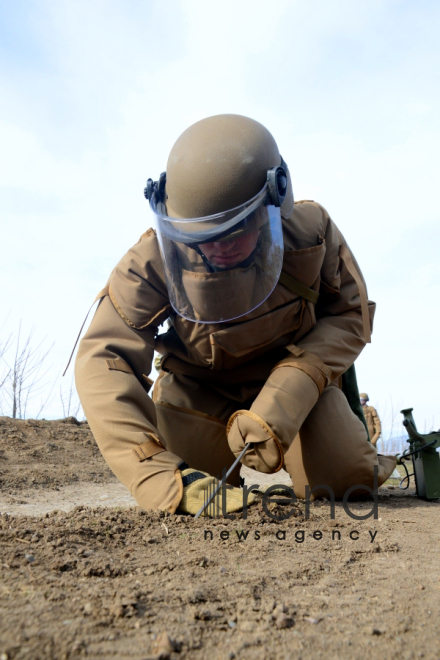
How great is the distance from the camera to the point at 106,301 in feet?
8.42

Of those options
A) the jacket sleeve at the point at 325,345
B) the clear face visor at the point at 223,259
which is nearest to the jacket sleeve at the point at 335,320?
the jacket sleeve at the point at 325,345

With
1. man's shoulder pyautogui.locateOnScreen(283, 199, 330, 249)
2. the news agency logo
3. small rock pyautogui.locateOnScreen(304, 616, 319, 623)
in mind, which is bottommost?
small rock pyautogui.locateOnScreen(304, 616, 319, 623)

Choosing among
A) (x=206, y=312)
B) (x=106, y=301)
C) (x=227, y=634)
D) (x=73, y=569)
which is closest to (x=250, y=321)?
(x=206, y=312)

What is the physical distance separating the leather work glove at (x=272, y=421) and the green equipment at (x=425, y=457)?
2.76ft

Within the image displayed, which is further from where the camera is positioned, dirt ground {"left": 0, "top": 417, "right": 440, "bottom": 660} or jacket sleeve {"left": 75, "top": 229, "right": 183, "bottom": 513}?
jacket sleeve {"left": 75, "top": 229, "right": 183, "bottom": 513}

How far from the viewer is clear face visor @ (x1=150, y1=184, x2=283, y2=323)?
7.19ft

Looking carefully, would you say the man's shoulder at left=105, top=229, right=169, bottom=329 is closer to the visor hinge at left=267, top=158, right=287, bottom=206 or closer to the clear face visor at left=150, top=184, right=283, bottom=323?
the clear face visor at left=150, top=184, right=283, bottom=323

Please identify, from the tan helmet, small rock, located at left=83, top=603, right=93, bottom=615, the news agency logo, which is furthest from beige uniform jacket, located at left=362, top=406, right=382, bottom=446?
small rock, located at left=83, top=603, right=93, bottom=615

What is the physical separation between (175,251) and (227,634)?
1.52 metres

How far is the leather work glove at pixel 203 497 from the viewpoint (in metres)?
2.05

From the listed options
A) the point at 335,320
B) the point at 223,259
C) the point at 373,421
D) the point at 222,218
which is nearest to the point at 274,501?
the point at 335,320

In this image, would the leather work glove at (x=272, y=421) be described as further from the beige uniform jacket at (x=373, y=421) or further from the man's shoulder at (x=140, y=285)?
the beige uniform jacket at (x=373, y=421)

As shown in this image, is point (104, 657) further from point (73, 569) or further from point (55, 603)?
point (73, 569)

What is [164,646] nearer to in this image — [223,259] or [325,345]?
[223,259]
